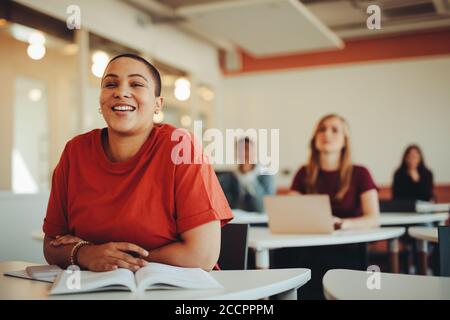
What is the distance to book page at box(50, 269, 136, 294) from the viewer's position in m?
1.25

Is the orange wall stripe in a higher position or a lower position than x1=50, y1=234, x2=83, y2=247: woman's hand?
higher

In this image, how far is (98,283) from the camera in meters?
1.25

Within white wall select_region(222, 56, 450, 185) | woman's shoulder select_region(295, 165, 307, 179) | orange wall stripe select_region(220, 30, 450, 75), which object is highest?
orange wall stripe select_region(220, 30, 450, 75)

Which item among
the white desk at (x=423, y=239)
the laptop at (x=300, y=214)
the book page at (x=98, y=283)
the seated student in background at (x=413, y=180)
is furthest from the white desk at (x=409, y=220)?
the seated student in background at (x=413, y=180)

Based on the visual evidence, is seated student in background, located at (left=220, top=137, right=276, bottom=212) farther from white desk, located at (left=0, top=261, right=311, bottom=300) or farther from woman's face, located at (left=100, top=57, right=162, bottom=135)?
white desk, located at (left=0, top=261, right=311, bottom=300)

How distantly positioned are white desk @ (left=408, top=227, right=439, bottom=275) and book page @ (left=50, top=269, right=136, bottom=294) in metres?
1.51

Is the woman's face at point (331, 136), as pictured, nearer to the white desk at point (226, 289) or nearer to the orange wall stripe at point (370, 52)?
the white desk at point (226, 289)

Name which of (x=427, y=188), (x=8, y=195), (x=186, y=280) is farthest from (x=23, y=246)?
(x=427, y=188)

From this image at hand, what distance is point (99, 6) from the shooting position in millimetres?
6016

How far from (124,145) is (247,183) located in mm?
3783

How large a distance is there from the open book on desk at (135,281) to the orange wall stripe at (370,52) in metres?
7.36

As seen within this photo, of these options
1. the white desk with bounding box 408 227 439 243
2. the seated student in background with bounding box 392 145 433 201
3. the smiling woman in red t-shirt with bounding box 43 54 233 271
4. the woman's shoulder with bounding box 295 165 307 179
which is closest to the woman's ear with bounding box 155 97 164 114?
the smiling woman in red t-shirt with bounding box 43 54 233 271

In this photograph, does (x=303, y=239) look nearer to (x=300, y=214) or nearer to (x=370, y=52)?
(x=300, y=214)

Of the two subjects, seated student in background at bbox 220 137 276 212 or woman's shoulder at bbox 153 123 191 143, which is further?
seated student in background at bbox 220 137 276 212
